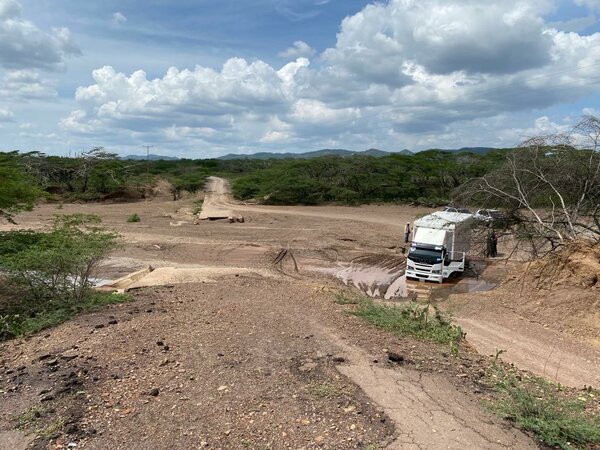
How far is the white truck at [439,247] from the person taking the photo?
19.4 m

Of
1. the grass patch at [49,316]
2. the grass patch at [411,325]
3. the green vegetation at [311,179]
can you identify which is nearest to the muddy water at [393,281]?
the grass patch at [411,325]

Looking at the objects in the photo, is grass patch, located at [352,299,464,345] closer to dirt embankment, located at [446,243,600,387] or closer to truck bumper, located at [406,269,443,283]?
dirt embankment, located at [446,243,600,387]

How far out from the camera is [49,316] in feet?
31.7

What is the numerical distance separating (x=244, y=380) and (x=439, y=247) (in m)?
14.6

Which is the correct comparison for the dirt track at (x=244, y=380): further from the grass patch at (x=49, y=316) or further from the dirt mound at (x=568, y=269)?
the dirt mound at (x=568, y=269)

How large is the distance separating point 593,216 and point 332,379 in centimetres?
1311

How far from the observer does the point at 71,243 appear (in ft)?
35.7

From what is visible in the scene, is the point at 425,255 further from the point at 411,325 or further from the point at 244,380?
the point at 244,380

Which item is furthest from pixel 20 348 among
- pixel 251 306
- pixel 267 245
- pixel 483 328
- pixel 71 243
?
pixel 267 245

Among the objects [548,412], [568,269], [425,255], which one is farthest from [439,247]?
[548,412]

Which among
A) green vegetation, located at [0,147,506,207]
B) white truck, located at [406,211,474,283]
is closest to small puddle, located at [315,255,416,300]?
white truck, located at [406,211,474,283]

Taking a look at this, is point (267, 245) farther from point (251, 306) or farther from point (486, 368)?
point (486, 368)

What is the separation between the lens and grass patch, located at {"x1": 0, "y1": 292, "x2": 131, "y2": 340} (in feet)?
30.1

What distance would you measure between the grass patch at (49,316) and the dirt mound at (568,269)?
38.0ft
